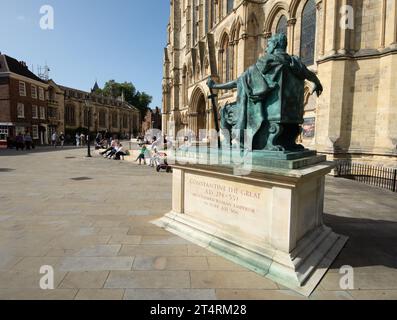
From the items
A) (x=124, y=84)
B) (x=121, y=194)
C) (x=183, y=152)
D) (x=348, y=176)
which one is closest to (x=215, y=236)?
(x=183, y=152)

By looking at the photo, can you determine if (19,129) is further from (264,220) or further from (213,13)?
(264,220)

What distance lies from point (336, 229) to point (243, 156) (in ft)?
9.42

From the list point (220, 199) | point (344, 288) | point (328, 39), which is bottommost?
point (344, 288)

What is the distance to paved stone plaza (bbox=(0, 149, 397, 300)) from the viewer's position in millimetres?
3041

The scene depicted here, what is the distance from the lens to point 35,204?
6.74 m

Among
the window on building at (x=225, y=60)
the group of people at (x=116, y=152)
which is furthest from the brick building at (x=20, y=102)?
the window on building at (x=225, y=60)

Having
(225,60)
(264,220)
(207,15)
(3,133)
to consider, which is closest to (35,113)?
(3,133)

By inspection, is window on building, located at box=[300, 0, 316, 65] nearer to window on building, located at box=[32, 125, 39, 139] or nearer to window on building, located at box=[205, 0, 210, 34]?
window on building, located at box=[205, 0, 210, 34]

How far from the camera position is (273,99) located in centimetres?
392

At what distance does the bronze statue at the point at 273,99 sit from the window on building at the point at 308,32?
14067 millimetres

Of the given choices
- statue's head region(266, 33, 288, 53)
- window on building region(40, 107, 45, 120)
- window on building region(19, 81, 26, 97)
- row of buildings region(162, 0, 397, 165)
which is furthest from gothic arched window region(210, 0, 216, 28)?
window on building region(40, 107, 45, 120)

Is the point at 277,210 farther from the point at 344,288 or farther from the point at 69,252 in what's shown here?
the point at 69,252

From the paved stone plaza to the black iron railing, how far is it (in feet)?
18.5

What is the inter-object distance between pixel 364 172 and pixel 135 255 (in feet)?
42.5
